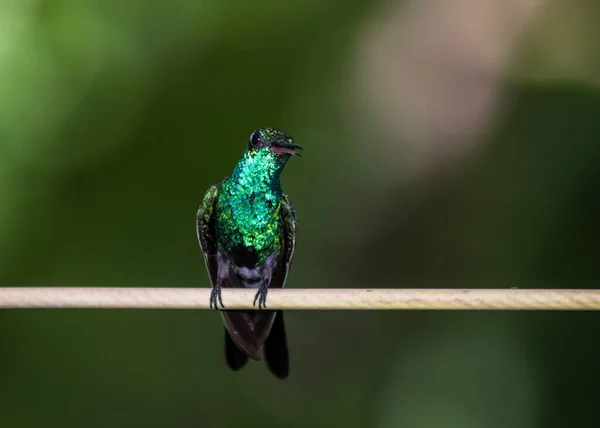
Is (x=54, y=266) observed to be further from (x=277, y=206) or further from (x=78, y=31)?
(x=277, y=206)

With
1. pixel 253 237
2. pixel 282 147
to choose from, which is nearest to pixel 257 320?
pixel 253 237

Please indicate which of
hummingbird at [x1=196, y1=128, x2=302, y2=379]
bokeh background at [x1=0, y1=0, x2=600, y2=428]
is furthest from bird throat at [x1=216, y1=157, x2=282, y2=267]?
bokeh background at [x1=0, y1=0, x2=600, y2=428]

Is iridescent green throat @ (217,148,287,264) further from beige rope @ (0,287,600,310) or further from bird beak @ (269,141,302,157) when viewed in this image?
beige rope @ (0,287,600,310)

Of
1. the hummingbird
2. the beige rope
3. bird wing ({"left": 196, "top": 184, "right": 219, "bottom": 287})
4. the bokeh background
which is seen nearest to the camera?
the beige rope

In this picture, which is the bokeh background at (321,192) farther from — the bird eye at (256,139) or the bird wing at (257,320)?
the bird eye at (256,139)

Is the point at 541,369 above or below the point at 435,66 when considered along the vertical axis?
below

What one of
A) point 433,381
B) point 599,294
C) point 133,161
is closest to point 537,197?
point 433,381
